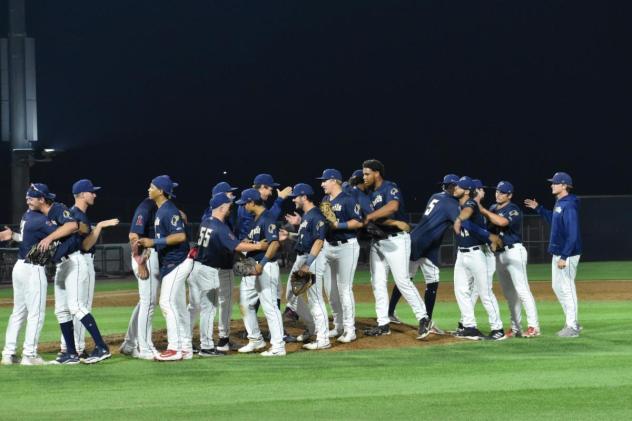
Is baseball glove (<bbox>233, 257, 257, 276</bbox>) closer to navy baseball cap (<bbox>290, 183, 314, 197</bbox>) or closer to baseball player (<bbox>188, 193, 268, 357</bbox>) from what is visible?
baseball player (<bbox>188, 193, 268, 357</bbox>)

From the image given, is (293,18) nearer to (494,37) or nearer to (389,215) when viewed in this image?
(494,37)

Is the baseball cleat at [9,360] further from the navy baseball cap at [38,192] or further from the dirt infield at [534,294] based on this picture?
the dirt infield at [534,294]

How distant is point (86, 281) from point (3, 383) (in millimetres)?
1661

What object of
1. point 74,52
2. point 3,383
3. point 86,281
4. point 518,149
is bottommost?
point 3,383

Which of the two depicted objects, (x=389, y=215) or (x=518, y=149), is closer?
(x=389, y=215)

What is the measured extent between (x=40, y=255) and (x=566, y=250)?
5590 millimetres

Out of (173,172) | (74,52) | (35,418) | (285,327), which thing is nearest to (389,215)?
(285,327)

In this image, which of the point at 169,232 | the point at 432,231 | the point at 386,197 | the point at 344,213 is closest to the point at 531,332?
the point at 432,231

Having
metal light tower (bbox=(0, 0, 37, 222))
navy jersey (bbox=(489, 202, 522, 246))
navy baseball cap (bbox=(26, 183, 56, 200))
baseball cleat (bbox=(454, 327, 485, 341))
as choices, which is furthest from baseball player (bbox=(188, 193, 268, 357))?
metal light tower (bbox=(0, 0, 37, 222))

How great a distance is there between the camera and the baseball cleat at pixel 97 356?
10.4 metres

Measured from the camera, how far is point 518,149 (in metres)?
48.2

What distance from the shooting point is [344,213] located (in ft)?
37.9

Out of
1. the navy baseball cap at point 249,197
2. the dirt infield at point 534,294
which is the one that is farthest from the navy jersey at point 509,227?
the dirt infield at point 534,294

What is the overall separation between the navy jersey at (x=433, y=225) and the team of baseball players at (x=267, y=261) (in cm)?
1
